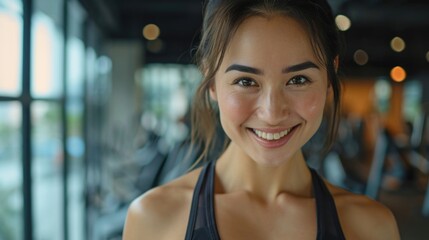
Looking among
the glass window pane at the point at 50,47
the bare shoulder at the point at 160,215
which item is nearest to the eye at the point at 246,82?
the bare shoulder at the point at 160,215

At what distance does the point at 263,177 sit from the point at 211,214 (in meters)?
0.20

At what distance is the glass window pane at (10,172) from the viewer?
2.31 m

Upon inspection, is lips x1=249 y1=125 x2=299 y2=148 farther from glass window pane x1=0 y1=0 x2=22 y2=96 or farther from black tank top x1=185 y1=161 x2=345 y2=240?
glass window pane x1=0 y1=0 x2=22 y2=96

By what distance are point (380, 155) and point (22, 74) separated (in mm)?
4126

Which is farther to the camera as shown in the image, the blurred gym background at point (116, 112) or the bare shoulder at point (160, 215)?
the blurred gym background at point (116, 112)

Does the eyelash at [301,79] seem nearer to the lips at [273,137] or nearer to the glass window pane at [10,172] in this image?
the lips at [273,137]

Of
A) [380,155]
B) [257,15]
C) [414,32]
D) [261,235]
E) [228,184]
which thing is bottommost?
[380,155]

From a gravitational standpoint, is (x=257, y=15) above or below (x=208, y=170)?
above

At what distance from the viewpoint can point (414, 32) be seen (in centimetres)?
942

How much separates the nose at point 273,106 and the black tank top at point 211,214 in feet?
0.95

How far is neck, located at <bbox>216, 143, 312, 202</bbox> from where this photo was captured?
46.5 inches

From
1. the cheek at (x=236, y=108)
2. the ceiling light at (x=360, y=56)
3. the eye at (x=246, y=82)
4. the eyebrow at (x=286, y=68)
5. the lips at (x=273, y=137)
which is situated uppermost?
the ceiling light at (x=360, y=56)

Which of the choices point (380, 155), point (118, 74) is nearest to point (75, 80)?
point (380, 155)

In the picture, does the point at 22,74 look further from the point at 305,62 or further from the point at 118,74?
the point at 118,74
